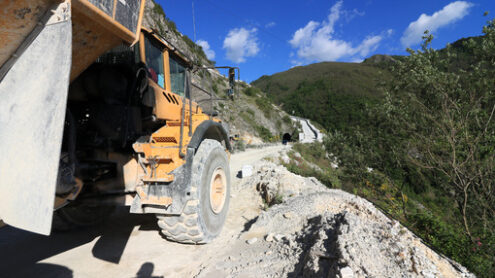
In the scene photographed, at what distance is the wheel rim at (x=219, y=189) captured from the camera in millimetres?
3811

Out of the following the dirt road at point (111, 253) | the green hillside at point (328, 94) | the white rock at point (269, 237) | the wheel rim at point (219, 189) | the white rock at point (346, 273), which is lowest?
the dirt road at point (111, 253)

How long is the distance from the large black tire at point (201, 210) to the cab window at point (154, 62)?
1060 millimetres

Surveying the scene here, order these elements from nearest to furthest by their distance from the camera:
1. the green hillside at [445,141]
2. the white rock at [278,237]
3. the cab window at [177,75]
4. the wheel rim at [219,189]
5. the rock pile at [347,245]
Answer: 1. the rock pile at [347,245]
2. the white rock at [278,237]
3. the cab window at [177,75]
4. the wheel rim at [219,189]
5. the green hillside at [445,141]

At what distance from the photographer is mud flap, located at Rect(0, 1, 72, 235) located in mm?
1405

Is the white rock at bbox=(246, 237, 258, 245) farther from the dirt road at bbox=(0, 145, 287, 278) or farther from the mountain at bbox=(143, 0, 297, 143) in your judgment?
the mountain at bbox=(143, 0, 297, 143)

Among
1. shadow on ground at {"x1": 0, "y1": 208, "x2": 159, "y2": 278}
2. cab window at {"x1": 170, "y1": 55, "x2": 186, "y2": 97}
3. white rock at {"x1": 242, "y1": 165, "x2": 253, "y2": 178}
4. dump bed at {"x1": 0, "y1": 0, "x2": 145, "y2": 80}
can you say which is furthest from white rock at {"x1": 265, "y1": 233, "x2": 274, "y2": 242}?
white rock at {"x1": 242, "y1": 165, "x2": 253, "y2": 178}

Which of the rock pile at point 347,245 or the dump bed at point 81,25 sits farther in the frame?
the rock pile at point 347,245

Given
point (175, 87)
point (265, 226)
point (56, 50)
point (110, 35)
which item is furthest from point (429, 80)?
point (56, 50)

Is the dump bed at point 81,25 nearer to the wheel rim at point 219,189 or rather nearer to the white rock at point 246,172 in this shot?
the wheel rim at point 219,189

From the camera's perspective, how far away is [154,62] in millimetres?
3170

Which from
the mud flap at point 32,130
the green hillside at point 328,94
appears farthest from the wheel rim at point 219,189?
the green hillside at point 328,94

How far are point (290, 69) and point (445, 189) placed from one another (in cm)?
18335

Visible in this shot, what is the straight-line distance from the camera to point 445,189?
5.34 meters

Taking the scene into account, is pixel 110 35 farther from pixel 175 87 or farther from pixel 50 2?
pixel 175 87
